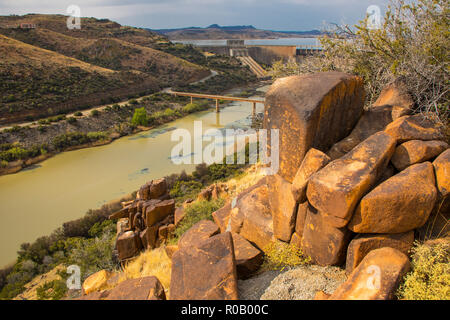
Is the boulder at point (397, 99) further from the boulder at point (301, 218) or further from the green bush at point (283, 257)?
the green bush at point (283, 257)

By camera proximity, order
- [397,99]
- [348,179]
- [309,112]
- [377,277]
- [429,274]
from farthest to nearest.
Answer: [397,99]
[309,112]
[348,179]
[429,274]
[377,277]

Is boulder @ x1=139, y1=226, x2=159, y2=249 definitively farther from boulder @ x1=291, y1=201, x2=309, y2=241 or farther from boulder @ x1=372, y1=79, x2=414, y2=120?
boulder @ x1=372, y1=79, x2=414, y2=120

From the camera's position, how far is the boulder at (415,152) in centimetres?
461

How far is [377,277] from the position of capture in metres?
3.59

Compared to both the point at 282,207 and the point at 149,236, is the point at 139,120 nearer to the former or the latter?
the point at 149,236

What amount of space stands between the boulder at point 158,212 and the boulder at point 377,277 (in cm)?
840

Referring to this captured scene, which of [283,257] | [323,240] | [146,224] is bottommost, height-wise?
[146,224]

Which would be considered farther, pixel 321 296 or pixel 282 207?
pixel 282 207

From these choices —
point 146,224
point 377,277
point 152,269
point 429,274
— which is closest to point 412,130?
point 429,274

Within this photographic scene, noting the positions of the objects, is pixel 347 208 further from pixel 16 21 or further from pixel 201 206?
pixel 16 21

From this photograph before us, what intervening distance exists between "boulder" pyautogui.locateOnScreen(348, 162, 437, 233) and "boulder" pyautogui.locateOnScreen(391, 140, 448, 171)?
1.46 feet

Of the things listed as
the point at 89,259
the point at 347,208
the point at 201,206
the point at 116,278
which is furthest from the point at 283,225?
the point at 89,259

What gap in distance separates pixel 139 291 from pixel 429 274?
4132 mm

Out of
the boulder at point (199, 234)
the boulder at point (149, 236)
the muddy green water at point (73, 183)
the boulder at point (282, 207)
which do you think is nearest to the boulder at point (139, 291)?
the boulder at point (199, 234)
